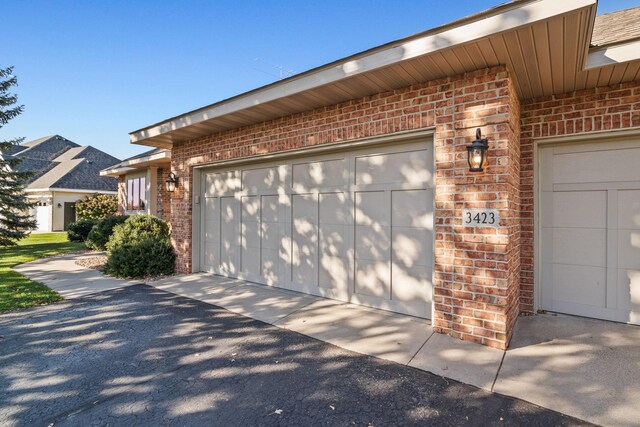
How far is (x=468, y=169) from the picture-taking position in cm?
327

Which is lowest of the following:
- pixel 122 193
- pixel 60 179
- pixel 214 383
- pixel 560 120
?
pixel 214 383

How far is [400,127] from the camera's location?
3.79 meters

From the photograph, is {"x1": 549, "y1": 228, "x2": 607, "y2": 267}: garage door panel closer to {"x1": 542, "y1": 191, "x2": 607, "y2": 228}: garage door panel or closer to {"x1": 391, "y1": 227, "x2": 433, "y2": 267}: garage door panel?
{"x1": 542, "y1": 191, "x2": 607, "y2": 228}: garage door panel

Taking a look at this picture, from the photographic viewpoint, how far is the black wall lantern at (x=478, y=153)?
3.07 metres

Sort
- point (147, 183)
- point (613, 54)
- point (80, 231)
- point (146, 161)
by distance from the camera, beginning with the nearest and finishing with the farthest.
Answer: point (613, 54) → point (146, 161) → point (147, 183) → point (80, 231)

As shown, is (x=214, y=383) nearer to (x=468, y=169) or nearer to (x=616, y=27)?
(x=468, y=169)

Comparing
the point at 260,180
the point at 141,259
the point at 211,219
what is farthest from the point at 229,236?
the point at 141,259

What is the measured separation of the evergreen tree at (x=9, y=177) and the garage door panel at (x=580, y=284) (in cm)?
1578

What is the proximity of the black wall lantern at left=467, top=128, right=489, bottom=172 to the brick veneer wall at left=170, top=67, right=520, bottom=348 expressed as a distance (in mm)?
126

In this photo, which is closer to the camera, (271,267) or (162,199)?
(271,267)

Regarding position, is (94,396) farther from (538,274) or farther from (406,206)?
(538,274)

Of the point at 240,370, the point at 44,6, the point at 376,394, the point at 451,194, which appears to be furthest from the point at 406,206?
the point at 44,6

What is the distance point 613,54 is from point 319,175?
11.6 feet

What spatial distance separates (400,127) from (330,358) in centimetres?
272
